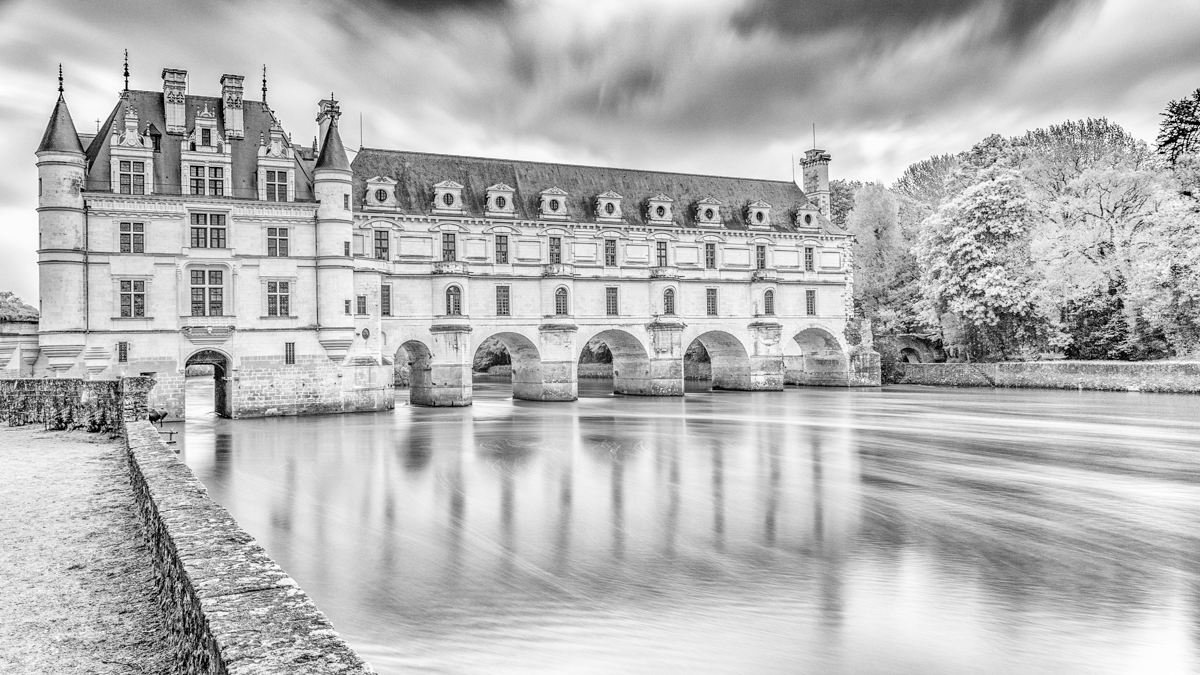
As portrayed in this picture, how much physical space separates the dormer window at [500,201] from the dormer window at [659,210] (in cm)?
866

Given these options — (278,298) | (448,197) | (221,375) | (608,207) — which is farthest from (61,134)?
(608,207)

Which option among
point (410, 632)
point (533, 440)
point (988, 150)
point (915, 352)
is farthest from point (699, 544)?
point (915, 352)

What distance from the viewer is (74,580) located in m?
8.47

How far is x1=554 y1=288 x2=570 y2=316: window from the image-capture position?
144 ft

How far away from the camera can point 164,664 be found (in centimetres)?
616

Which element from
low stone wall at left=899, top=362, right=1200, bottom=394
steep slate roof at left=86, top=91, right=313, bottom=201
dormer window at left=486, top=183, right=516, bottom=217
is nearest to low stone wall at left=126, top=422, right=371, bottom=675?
steep slate roof at left=86, top=91, right=313, bottom=201

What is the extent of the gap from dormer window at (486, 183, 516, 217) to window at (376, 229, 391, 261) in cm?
563

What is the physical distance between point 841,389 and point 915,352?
1084cm

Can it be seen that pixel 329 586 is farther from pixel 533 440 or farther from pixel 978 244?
pixel 978 244

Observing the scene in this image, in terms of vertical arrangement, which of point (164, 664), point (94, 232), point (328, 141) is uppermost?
point (328, 141)

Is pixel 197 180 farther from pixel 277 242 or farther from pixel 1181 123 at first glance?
pixel 1181 123

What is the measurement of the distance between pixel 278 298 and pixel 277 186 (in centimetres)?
488

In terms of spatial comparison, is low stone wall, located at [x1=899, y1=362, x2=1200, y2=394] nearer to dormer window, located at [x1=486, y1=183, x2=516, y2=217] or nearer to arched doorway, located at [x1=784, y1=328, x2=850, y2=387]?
arched doorway, located at [x1=784, y1=328, x2=850, y2=387]

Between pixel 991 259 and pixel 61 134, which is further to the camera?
pixel 991 259
